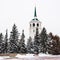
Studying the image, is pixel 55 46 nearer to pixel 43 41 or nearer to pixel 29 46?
pixel 43 41

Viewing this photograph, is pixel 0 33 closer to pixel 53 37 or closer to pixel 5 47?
pixel 5 47

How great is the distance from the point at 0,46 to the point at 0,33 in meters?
2.79

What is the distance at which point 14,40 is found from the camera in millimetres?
28031

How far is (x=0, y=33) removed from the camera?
30266 mm

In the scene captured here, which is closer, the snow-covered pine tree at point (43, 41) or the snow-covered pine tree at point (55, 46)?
the snow-covered pine tree at point (55, 46)

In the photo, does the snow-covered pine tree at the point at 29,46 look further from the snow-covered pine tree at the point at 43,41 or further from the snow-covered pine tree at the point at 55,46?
the snow-covered pine tree at the point at 55,46

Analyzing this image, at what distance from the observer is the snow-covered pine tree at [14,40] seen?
27.4 m

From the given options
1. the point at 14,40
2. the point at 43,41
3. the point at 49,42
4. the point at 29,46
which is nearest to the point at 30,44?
the point at 29,46

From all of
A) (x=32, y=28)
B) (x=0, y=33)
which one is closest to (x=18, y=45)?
(x=0, y=33)

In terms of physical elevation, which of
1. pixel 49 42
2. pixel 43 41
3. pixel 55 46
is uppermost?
pixel 43 41

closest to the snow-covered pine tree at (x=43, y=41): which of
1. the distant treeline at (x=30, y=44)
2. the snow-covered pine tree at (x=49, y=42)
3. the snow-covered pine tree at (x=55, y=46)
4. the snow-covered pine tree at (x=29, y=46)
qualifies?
the distant treeline at (x=30, y=44)

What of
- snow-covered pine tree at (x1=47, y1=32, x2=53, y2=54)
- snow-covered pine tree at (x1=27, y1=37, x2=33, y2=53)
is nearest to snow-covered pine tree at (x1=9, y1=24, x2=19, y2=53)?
snow-covered pine tree at (x1=27, y1=37, x2=33, y2=53)

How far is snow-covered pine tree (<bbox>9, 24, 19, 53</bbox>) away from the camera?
2744 cm

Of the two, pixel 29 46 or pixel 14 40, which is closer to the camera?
pixel 14 40
